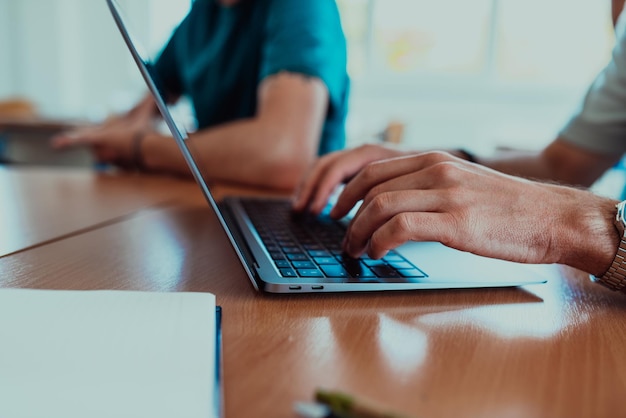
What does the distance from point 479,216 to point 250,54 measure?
3.34 ft

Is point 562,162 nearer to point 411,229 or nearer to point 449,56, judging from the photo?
point 411,229

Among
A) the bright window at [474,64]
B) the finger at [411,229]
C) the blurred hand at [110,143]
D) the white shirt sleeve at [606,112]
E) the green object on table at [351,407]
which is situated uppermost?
the green object on table at [351,407]

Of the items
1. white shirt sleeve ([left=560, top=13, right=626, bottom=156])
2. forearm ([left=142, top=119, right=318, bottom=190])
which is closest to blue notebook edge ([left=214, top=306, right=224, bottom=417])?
forearm ([left=142, top=119, right=318, bottom=190])

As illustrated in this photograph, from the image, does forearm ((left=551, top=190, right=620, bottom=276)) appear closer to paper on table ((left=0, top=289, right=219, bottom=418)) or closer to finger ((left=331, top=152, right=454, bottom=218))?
finger ((left=331, top=152, right=454, bottom=218))

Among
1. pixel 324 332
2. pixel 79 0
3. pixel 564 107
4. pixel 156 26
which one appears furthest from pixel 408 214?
pixel 79 0

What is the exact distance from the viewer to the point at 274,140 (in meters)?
1.14

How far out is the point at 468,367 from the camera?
35 cm

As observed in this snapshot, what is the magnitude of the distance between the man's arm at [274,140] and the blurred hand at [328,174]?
0.34m

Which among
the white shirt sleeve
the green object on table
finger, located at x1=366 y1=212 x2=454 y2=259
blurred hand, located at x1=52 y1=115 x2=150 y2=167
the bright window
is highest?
the green object on table

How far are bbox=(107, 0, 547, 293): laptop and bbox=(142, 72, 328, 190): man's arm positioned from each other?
18.2 inches

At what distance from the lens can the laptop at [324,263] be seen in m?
0.45

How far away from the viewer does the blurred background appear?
3834 millimetres

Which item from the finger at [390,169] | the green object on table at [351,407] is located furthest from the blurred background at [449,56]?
the green object on table at [351,407]

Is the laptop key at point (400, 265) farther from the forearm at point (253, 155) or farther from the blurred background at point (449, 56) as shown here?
the blurred background at point (449, 56)
